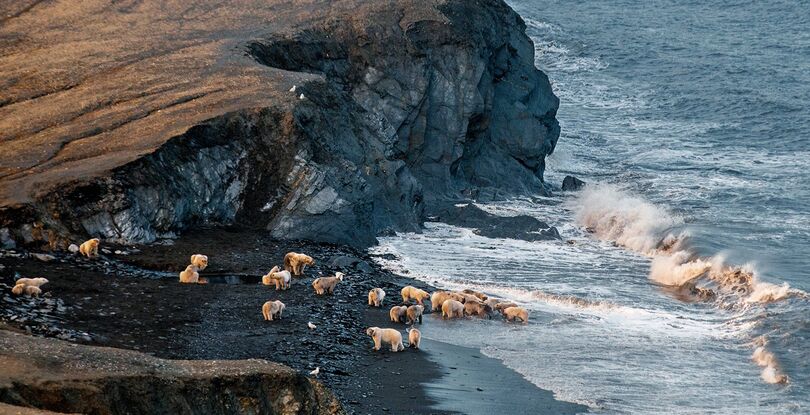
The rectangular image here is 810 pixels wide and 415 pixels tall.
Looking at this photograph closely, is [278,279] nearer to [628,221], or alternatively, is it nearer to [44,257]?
[44,257]

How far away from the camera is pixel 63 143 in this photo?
98.6 feet

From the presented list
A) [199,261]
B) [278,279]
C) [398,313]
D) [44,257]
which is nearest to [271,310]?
[278,279]

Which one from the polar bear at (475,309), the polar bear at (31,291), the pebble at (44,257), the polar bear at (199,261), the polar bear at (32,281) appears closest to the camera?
the polar bear at (31,291)

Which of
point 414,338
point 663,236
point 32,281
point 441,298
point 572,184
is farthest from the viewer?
point 572,184

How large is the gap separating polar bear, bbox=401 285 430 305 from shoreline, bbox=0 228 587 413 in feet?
1.04

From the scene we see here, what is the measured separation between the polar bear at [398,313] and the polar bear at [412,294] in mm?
1609

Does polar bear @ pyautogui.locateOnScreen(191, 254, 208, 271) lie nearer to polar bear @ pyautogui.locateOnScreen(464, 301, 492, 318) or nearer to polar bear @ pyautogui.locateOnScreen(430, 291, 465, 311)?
polar bear @ pyautogui.locateOnScreen(430, 291, 465, 311)

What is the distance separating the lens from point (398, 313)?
2530 cm

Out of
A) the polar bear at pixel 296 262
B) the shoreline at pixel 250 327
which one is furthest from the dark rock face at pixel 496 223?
the polar bear at pixel 296 262

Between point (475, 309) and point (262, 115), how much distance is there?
9170 mm

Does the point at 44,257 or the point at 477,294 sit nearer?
the point at 44,257

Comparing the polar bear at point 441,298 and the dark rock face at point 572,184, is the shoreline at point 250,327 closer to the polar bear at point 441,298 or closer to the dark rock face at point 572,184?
the polar bear at point 441,298

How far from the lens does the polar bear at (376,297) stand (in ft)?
85.8

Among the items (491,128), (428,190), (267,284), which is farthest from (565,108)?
(267,284)
